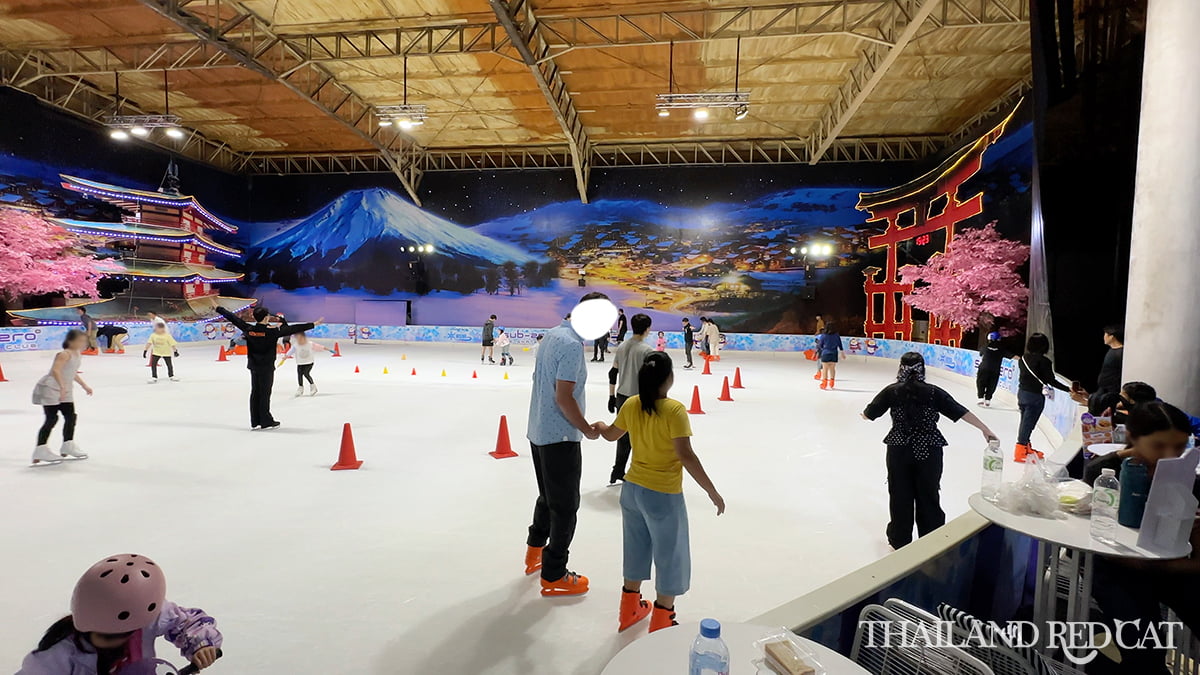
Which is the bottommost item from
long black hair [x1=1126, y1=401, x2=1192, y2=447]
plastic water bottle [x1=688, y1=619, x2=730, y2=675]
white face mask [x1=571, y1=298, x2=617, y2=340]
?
plastic water bottle [x1=688, y1=619, x2=730, y2=675]

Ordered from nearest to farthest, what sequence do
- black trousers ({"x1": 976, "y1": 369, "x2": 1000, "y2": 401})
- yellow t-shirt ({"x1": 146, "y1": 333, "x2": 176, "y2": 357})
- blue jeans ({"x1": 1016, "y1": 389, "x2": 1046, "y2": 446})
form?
blue jeans ({"x1": 1016, "y1": 389, "x2": 1046, "y2": 446}), black trousers ({"x1": 976, "y1": 369, "x2": 1000, "y2": 401}), yellow t-shirt ({"x1": 146, "y1": 333, "x2": 176, "y2": 357})

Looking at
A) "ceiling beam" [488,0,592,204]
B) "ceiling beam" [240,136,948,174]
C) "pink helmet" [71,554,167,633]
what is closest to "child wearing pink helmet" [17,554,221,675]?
"pink helmet" [71,554,167,633]

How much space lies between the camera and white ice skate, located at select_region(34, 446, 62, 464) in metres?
5.21

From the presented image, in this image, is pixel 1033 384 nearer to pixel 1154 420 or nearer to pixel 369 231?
pixel 1154 420

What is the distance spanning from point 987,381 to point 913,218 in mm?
10174

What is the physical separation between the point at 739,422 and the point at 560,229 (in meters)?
15.2

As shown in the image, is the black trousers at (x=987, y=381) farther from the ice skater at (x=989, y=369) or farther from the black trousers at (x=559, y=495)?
the black trousers at (x=559, y=495)

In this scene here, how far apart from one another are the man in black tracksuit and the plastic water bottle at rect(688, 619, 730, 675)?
6.34 metres

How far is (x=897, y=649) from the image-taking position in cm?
179

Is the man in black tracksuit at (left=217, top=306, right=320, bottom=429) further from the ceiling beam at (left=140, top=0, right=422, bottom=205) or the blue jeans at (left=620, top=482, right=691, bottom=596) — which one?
the ceiling beam at (left=140, top=0, right=422, bottom=205)

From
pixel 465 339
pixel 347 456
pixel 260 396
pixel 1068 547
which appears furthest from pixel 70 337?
pixel 465 339

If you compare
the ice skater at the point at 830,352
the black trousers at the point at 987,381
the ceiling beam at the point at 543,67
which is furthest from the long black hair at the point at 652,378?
the ceiling beam at the point at 543,67

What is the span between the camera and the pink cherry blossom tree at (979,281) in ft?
40.5

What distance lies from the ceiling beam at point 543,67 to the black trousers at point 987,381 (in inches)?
379
